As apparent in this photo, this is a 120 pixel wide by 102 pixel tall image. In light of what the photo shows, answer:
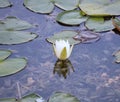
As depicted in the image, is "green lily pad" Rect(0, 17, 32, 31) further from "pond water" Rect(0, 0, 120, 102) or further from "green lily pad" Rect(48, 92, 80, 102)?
"green lily pad" Rect(48, 92, 80, 102)

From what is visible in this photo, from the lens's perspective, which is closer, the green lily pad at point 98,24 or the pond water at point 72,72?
the pond water at point 72,72

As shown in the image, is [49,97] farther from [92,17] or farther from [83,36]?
[92,17]

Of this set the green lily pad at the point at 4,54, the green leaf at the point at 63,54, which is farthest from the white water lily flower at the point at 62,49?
the green lily pad at the point at 4,54

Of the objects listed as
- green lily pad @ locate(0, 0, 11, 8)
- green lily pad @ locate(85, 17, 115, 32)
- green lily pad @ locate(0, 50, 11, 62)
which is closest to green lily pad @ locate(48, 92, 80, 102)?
green lily pad @ locate(0, 50, 11, 62)

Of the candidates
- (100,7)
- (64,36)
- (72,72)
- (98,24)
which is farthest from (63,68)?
(100,7)

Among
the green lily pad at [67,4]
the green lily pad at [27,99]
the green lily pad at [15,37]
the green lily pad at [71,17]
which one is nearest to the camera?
the green lily pad at [27,99]

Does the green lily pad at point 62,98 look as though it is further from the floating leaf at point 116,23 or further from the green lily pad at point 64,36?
the floating leaf at point 116,23
